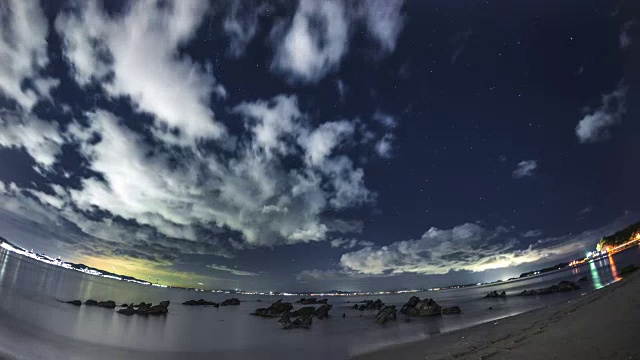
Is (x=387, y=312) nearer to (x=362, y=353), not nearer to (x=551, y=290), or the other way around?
(x=362, y=353)

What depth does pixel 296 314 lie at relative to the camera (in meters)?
66.0

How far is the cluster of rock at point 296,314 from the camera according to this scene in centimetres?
4809

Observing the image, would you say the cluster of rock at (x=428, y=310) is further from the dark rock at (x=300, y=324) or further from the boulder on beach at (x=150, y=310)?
the boulder on beach at (x=150, y=310)

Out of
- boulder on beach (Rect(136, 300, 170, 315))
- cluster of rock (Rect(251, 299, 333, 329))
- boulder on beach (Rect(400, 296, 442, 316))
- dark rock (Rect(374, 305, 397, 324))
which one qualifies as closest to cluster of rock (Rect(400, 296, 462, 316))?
boulder on beach (Rect(400, 296, 442, 316))

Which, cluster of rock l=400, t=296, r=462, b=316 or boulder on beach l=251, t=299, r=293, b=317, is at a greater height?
cluster of rock l=400, t=296, r=462, b=316

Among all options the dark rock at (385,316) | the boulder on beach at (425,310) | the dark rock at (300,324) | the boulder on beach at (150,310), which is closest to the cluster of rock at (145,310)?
the boulder on beach at (150,310)

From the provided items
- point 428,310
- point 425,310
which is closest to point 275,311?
point 425,310

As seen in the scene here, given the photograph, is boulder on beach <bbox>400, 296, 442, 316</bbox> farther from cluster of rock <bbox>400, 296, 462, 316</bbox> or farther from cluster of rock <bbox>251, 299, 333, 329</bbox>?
cluster of rock <bbox>251, 299, 333, 329</bbox>

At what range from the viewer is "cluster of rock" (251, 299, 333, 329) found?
158ft

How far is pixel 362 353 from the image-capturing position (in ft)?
78.0

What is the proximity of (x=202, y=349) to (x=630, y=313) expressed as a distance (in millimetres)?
34145

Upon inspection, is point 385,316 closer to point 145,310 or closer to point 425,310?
point 425,310

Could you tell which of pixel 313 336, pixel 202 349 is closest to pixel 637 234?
pixel 313 336

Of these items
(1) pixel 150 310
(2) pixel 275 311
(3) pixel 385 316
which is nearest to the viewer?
(3) pixel 385 316
